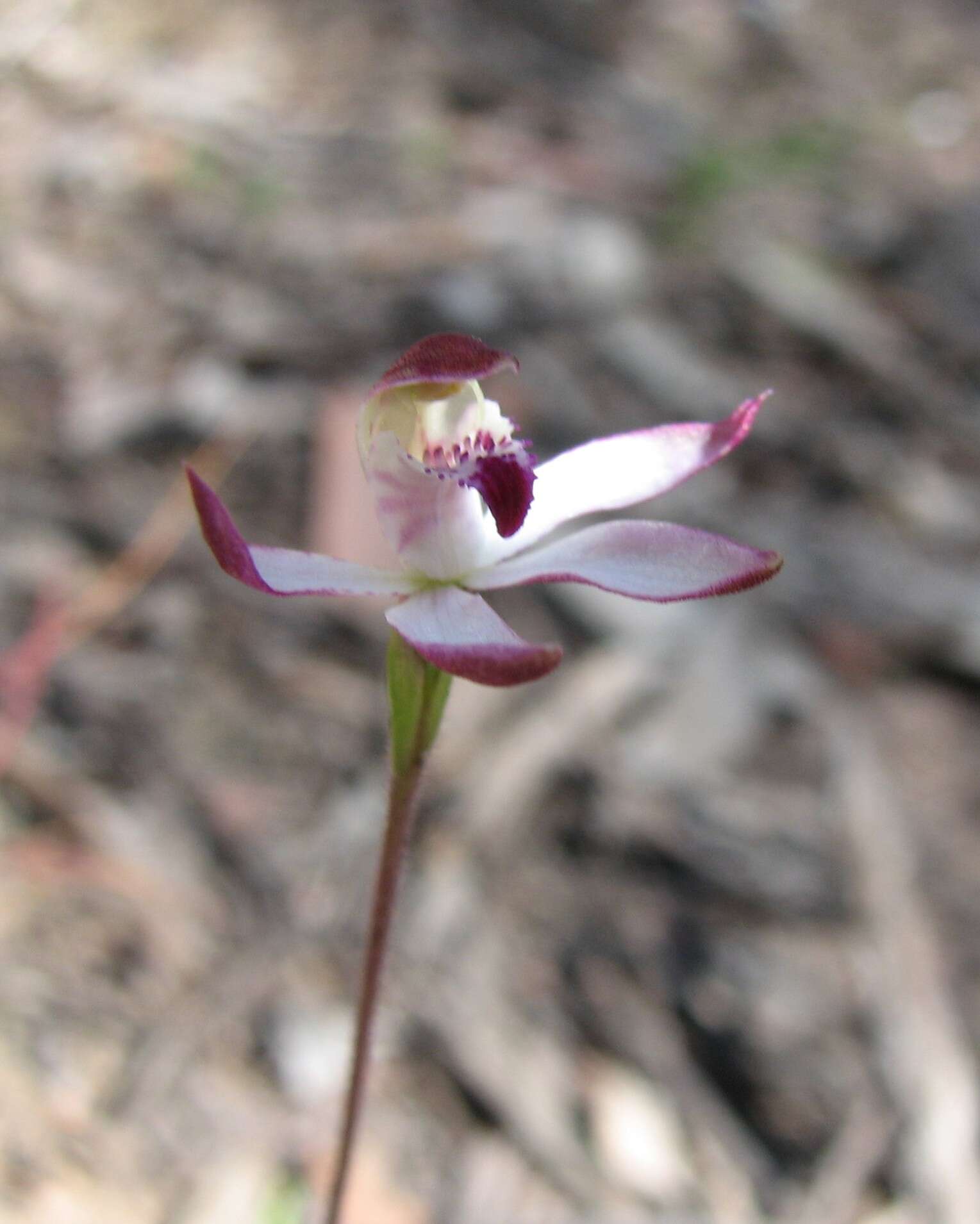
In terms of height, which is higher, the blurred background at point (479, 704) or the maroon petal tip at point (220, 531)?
the maroon petal tip at point (220, 531)

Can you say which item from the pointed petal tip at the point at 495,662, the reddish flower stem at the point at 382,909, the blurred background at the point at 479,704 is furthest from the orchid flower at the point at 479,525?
the blurred background at the point at 479,704

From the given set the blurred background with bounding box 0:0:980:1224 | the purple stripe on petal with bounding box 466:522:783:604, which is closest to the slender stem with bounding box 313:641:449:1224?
the purple stripe on petal with bounding box 466:522:783:604

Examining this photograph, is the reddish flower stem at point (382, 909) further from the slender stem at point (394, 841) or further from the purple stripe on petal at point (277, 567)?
the purple stripe on petal at point (277, 567)

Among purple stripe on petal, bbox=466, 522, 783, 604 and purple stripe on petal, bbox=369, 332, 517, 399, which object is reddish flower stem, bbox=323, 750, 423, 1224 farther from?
purple stripe on petal, bbox=369, 332, 517, 399

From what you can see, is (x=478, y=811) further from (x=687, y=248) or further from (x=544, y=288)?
(x=687, y=248)

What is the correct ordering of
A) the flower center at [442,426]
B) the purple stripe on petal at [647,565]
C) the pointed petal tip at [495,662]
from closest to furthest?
the pointed petal tip at [495,662] < the purple stripe on petal at [647,565] < the flower center at [442,426]
